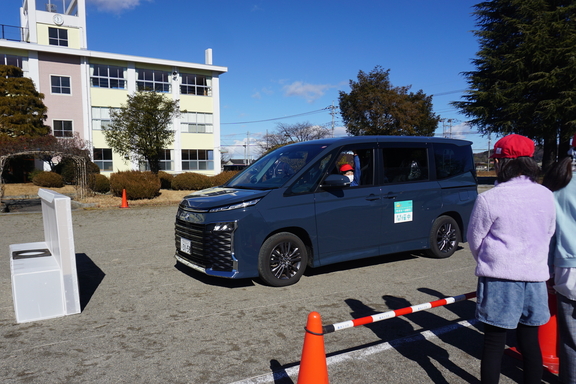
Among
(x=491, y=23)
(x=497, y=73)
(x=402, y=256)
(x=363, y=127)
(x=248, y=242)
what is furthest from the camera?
(x=363, y=127)

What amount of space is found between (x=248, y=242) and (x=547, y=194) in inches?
136

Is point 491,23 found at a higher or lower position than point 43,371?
higher

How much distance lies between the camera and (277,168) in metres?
6.30

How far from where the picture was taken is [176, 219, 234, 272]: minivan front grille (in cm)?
528

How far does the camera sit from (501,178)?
2.77m

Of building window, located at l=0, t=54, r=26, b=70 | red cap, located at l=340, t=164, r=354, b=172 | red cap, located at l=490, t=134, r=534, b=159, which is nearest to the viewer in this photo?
red cap, located at l=490, t=134, r=534, b=159

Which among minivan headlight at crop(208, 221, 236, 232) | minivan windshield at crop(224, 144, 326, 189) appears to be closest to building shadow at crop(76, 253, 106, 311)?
minivan headlight at crop(208, 221, 236, 232)

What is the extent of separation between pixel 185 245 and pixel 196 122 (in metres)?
36.4

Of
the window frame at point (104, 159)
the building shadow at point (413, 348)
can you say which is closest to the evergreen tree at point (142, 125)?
the window frame at point (104, 159)

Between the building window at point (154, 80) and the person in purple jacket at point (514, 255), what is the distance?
39.1 m

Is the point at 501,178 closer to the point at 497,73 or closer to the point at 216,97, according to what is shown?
the point at 497,73

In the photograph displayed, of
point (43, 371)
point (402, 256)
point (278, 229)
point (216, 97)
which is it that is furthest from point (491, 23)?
point (43, 371)

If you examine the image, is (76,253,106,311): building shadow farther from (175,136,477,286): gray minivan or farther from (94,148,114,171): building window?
(94,148,114,171): building window

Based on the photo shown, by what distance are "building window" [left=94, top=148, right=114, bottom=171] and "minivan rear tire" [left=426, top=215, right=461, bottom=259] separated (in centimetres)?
3449
